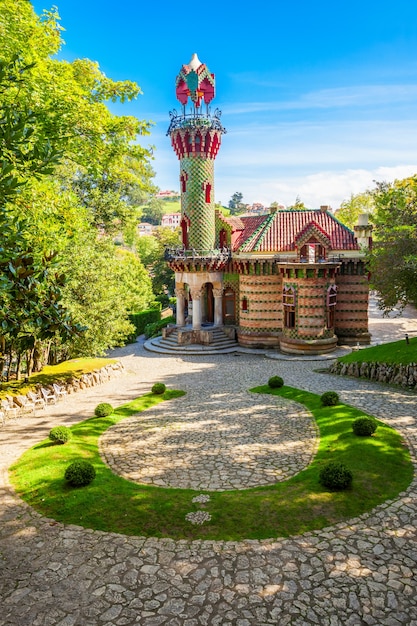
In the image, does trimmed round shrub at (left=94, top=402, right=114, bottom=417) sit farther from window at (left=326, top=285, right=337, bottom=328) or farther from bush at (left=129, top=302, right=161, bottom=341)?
bush at (left=129, top=302, right=161, bottom=341)

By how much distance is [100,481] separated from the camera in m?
13.0

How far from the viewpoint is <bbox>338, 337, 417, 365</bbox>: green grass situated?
23031 mm

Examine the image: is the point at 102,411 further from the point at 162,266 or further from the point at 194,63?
the point at 162,266

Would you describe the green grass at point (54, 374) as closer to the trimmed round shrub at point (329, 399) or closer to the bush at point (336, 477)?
the trimmed round shrub at point (329, 399)

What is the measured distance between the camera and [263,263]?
34.3 m

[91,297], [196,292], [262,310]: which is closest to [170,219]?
[196,292]

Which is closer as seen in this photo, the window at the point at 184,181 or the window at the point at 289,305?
the window at the point at 289,305

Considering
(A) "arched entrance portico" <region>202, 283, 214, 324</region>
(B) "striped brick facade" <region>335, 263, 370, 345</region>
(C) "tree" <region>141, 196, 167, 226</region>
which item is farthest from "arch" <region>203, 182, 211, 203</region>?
(C) "tree" <region>141, 196, 167, 226</region>

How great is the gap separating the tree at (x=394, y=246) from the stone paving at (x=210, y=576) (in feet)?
40.1

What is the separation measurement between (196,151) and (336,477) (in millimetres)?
29480

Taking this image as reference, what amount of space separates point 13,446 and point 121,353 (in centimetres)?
1953

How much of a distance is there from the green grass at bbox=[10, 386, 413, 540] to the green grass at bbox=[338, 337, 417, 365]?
8.64m

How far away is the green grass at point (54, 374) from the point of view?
2108 centimetres

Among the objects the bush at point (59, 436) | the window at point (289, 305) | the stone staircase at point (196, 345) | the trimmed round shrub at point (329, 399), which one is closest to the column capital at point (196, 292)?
the stone staircase at point (196, 345)
